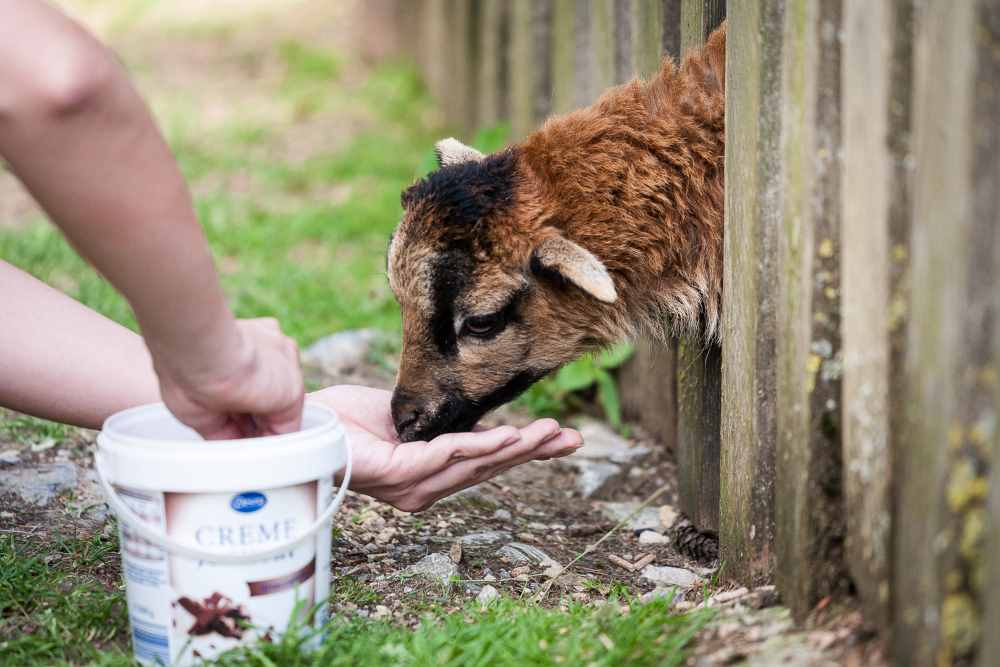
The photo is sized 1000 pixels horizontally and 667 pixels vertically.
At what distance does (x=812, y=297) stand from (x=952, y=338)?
0.66m

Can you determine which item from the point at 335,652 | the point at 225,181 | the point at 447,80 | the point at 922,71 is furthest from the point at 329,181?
the point at 922,71

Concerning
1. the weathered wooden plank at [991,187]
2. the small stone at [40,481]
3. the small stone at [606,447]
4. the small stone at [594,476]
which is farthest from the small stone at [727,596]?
the small stone at [40,481]

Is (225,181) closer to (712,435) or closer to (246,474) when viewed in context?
(712,435)

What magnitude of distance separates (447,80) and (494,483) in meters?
6.82

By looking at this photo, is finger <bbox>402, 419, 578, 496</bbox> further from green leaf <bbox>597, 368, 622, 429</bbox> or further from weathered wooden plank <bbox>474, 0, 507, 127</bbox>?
weathered wooden plank <bbox>474, 0, 507, 127</bbox>

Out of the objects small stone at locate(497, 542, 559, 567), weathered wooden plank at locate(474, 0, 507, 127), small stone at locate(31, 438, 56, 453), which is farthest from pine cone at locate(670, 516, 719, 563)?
weathered wooden plank at locate(474, 0, 507, 127)

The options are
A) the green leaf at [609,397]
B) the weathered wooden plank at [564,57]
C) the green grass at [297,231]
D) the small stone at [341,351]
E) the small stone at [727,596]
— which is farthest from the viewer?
the green grass at [297,231]

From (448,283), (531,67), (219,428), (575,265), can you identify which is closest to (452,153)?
(448,283)

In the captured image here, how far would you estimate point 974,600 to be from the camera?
2.33 metres

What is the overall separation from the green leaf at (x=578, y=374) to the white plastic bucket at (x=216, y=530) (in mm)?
2910

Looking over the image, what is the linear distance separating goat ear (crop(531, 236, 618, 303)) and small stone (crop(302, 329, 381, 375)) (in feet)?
7.29

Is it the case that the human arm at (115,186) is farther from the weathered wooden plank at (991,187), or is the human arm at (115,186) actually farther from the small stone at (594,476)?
the small stone at (594,476)

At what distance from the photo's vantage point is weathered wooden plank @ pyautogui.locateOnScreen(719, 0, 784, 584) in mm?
3256

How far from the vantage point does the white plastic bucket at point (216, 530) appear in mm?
2732
